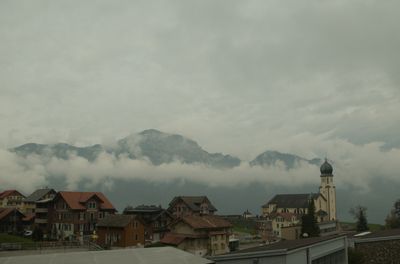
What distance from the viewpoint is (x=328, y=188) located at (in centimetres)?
12538

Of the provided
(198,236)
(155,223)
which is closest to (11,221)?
(155,223)

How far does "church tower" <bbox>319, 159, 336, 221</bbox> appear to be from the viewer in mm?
124688

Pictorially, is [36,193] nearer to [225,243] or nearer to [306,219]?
[225,243]

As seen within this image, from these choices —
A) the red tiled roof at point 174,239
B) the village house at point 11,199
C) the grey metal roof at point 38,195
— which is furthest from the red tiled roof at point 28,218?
the red tiled roof at point 174,239

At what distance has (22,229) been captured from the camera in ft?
260

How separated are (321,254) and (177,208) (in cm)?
6381

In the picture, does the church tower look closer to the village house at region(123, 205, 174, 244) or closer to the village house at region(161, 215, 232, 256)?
the village house at region(123, 205, 174, 244)

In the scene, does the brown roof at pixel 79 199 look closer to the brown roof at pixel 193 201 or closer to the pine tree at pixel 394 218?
the brown roof at pixel 193 201

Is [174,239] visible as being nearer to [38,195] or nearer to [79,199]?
[79,199]

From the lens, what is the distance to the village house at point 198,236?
59750 mm

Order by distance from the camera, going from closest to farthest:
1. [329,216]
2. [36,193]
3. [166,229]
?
[166,229]
[36,193]
[329,216]

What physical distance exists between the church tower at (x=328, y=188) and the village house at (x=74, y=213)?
237 ft

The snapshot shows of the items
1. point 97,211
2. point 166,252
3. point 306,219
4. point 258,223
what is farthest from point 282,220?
point 166,252

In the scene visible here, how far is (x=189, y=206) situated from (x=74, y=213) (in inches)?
1037
